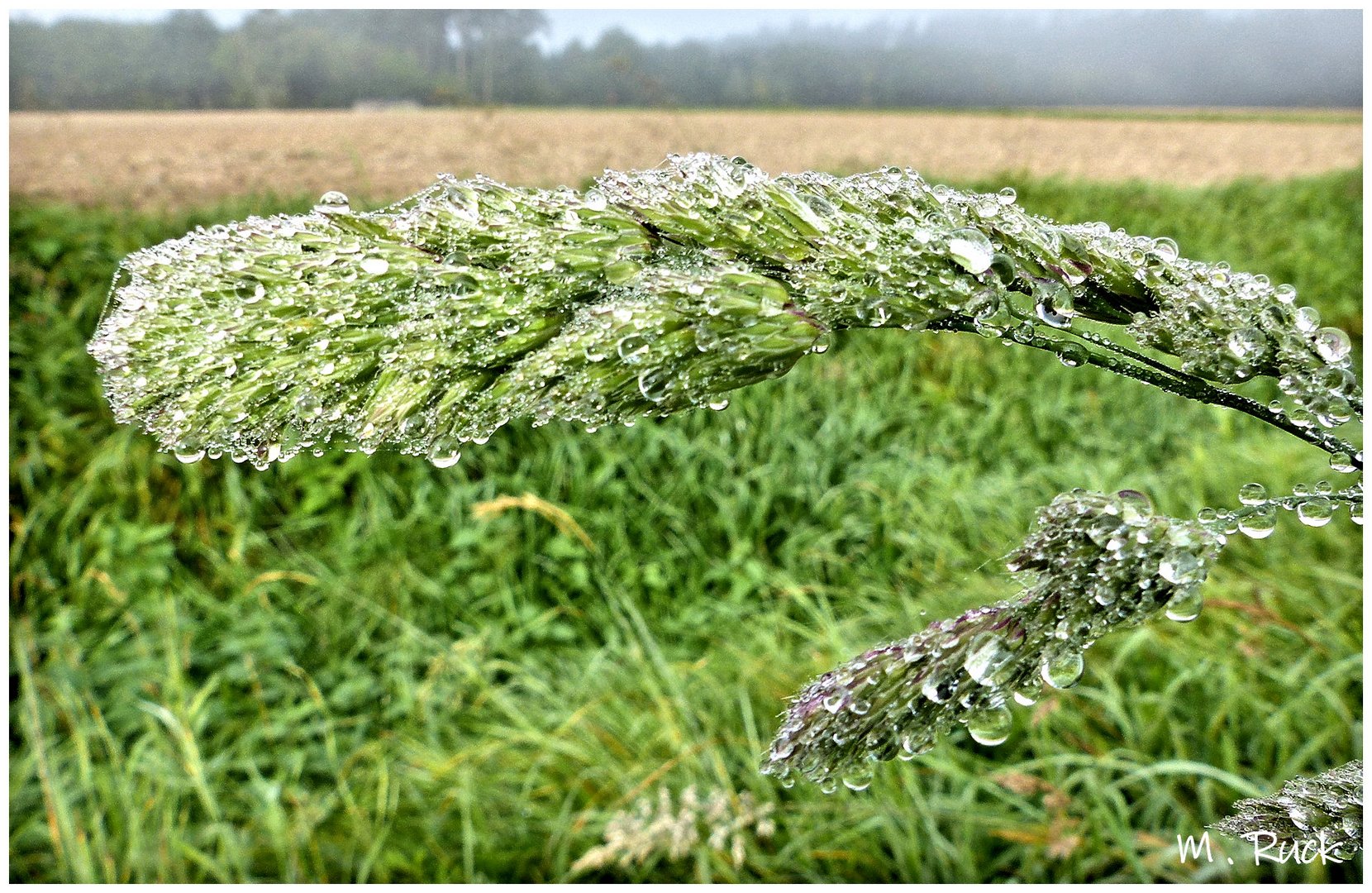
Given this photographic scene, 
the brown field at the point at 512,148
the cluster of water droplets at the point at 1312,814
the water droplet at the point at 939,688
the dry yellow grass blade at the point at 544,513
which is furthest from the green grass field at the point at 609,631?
the water droplet at the point at 939,688

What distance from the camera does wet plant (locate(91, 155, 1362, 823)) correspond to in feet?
1.02

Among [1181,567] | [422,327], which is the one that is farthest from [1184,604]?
[422,327]

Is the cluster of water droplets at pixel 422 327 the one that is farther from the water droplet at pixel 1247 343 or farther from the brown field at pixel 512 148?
the brown field at pixel 512 148

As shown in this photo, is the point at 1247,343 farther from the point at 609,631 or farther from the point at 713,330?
the point at 609,631

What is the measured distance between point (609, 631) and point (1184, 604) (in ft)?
7.37

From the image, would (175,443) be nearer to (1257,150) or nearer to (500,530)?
(500,530)

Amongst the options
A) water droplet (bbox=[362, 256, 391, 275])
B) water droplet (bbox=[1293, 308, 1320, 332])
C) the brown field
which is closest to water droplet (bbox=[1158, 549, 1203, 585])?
water droplet (bbox=[1293, 308, 1320, 332])

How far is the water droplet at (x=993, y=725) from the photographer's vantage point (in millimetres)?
348

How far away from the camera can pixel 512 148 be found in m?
4.36

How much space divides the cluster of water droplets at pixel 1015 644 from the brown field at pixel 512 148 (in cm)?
356

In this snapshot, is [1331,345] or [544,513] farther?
[544,513]

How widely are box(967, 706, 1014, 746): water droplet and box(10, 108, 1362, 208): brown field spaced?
354 cm

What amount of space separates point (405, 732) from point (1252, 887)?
1.75m

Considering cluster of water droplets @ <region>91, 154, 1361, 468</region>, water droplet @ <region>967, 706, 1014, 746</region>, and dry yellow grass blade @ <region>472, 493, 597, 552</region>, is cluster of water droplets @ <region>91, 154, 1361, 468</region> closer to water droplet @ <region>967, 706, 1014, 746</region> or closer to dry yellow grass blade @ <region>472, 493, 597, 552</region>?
water droplet @ <region>967, 706, 1014, 746</region>
